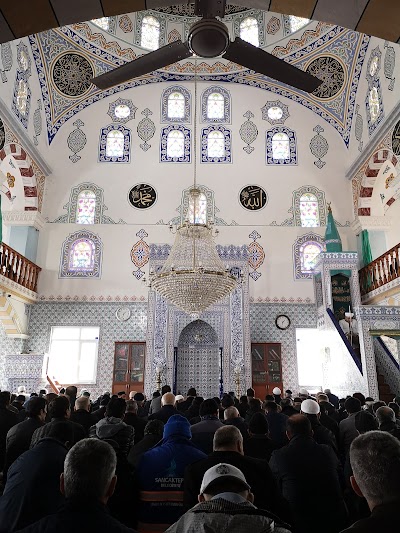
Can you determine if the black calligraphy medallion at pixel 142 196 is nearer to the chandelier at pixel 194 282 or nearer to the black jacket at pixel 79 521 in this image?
the chandelier at pixel 194 282

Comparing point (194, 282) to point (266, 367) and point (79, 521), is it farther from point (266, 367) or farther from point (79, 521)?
point (79, 521)

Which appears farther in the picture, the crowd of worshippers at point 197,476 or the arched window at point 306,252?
the arched window at point 306,252

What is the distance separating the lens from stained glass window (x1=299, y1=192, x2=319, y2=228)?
12500 mm

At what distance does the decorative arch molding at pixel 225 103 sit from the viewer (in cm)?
1321

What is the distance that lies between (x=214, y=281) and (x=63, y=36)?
27.6 feet

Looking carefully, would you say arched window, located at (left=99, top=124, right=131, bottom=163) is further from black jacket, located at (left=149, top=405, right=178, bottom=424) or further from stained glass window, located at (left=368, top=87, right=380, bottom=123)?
black jacket, located at (left=149, top=405, right=178, bottom=424)

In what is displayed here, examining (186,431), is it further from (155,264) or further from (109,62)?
(109,62)

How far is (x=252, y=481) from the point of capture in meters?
2.04

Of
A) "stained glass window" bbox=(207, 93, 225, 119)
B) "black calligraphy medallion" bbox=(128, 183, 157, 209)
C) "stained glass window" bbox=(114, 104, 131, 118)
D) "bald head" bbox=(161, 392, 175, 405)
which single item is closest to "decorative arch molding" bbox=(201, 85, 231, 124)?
"stained glass window" bbox=(207, 93, 225, 119)

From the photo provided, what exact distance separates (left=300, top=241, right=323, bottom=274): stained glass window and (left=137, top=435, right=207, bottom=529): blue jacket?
394 inches

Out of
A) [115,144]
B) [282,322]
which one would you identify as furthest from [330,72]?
[282,322]

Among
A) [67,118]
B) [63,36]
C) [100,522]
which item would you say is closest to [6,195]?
[67,118]

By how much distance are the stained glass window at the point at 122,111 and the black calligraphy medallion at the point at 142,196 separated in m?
2.28

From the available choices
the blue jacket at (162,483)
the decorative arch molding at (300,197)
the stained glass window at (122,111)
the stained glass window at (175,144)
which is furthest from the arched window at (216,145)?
the blue jacket at (162,483)
